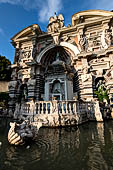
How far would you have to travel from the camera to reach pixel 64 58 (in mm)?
15102

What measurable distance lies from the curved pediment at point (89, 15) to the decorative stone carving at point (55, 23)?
2.43m

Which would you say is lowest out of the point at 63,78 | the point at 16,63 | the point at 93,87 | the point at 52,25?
the point at 93,87

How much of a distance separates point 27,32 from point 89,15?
10.6 meters

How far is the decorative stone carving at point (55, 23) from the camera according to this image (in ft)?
52.0

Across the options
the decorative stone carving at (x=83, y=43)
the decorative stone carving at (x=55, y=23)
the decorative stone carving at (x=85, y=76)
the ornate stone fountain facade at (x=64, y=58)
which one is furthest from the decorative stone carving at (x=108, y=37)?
the decorative stone carving at (x=55, y=23)

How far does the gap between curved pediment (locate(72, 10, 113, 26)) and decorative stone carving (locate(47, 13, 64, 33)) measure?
2434 mm

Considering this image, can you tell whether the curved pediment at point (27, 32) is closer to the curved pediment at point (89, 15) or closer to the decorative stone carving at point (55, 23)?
the decorative stone carving at point (55, 23)

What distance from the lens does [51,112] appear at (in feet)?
18.8

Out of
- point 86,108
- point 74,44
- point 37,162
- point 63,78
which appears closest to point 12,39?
point 74,44

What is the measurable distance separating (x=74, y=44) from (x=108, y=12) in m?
6.02

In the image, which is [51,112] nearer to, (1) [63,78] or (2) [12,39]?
(1) [63,78]

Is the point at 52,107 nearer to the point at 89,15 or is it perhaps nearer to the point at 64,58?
the point at 64,58

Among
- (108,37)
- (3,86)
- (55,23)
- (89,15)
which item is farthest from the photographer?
(3,86)

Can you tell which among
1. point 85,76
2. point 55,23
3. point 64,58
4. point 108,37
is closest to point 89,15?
point 108,37
